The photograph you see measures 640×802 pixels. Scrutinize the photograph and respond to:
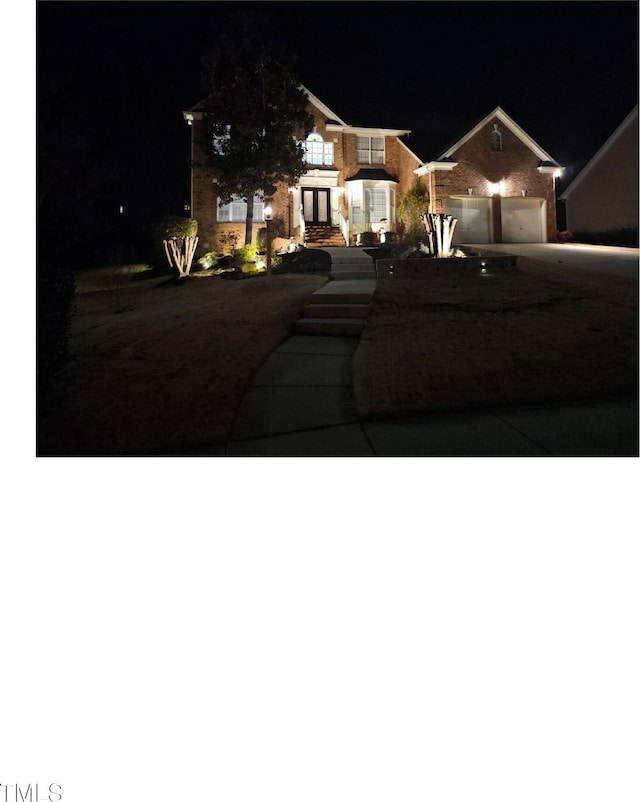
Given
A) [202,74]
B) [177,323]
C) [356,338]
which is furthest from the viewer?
[202,74]

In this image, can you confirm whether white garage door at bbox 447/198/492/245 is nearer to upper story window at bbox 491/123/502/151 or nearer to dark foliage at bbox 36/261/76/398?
upper story window at bbox 491/123/502/151

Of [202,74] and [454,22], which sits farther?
[202,74]

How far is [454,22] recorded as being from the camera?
9031 millimetres

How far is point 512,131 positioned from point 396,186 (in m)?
4.36

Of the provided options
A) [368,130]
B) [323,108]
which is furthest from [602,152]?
[323,108]

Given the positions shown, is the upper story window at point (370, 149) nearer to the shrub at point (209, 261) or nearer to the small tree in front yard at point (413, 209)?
the small tree in front yard at point (413, 209)

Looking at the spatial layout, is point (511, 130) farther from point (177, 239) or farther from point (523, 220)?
point (177, 239)

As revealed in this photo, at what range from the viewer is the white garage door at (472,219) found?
19734mm

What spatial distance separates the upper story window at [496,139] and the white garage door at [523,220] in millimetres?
1808

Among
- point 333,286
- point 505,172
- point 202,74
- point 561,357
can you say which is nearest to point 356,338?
point 561,357

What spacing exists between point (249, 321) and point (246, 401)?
257 centimetres

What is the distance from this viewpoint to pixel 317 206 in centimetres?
2042

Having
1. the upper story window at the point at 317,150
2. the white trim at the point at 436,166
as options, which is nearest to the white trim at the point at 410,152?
the white trim at the point at 436,166

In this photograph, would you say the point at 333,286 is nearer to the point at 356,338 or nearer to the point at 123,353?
the point at 356,338
